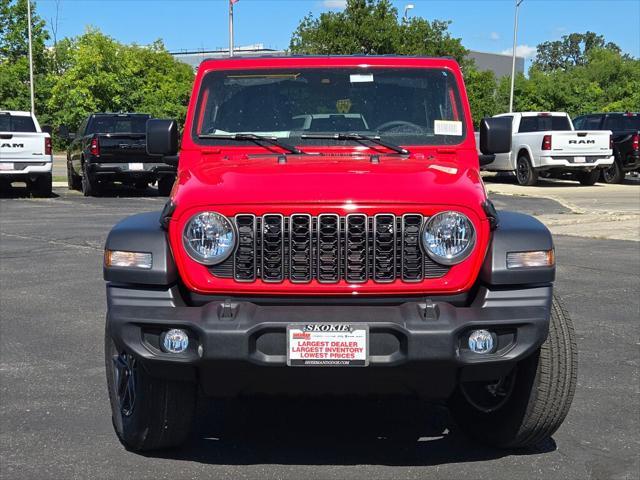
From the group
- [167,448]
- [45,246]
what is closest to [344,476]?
[167,448]

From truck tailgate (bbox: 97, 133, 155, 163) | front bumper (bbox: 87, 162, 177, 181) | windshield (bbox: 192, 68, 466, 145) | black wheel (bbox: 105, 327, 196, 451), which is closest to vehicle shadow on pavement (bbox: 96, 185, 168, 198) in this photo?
front bumper (bbox: 87, 162, 177, 181)

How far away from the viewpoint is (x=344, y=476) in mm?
4113

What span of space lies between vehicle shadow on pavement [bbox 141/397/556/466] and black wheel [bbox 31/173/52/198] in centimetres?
1515

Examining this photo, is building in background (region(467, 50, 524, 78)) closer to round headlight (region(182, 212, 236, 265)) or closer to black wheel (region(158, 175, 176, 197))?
black wheel (region(158, 175, 176, 197))

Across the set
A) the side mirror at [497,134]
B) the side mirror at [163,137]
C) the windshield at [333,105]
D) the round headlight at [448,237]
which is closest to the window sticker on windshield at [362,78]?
the windshield at [333,105]

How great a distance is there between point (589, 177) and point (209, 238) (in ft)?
69.4

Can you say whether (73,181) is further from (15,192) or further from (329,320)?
(329,320)

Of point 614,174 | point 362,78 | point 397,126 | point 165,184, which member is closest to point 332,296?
point 397,126

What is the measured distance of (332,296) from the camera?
12.8 feet

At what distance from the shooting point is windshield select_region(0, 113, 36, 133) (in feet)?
64.6

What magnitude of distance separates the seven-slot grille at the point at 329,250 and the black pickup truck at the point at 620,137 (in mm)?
21198

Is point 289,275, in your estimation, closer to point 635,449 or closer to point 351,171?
point 351,171

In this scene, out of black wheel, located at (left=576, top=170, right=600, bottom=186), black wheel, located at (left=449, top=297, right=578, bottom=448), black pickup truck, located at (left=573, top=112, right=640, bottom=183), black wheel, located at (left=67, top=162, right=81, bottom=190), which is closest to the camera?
black wheel, located at (left=449, top=297, right=578, bottom=448)

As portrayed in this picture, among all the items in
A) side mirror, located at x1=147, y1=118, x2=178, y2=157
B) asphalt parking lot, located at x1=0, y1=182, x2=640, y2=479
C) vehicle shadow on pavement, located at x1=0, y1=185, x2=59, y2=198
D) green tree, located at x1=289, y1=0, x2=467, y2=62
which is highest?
green tree, located at x1=289, y1=0, x2=467, y2=62
